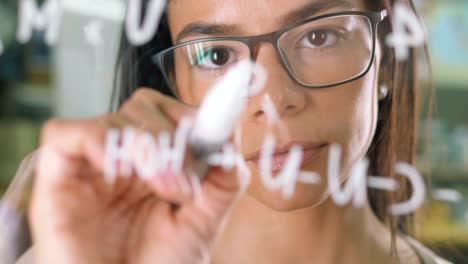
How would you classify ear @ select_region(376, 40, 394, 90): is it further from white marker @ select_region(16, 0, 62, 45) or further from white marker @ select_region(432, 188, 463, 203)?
white marker @ select_region(16, 0, 62, 45)

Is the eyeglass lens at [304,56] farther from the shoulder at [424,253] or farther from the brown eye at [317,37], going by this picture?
the shoulder at [424,253]

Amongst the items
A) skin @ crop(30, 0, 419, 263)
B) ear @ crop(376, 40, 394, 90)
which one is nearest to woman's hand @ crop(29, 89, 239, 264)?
skin @ crop(30, 0, 419, 263)

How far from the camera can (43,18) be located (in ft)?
0.97

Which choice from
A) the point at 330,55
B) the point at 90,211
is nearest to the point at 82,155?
the point at 90,211

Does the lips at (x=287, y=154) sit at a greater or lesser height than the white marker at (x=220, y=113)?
lesser

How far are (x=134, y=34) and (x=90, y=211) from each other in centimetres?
11

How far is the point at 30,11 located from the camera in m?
0.29

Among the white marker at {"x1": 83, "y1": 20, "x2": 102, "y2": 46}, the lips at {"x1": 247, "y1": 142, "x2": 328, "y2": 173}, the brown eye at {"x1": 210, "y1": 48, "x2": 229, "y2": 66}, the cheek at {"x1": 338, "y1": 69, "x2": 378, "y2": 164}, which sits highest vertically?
the white marker at {"x1": 83, "y1": 20, "x2": 102, "y2": 46}

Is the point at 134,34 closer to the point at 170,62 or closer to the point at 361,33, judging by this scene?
the point at 170,62

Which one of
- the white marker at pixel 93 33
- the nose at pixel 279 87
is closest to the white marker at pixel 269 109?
the nose at pixel 279 87

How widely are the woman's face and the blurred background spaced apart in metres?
0.05

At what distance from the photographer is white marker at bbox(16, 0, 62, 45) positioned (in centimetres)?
29

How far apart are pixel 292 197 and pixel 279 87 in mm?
66

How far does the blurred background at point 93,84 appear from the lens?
0.29 metres
